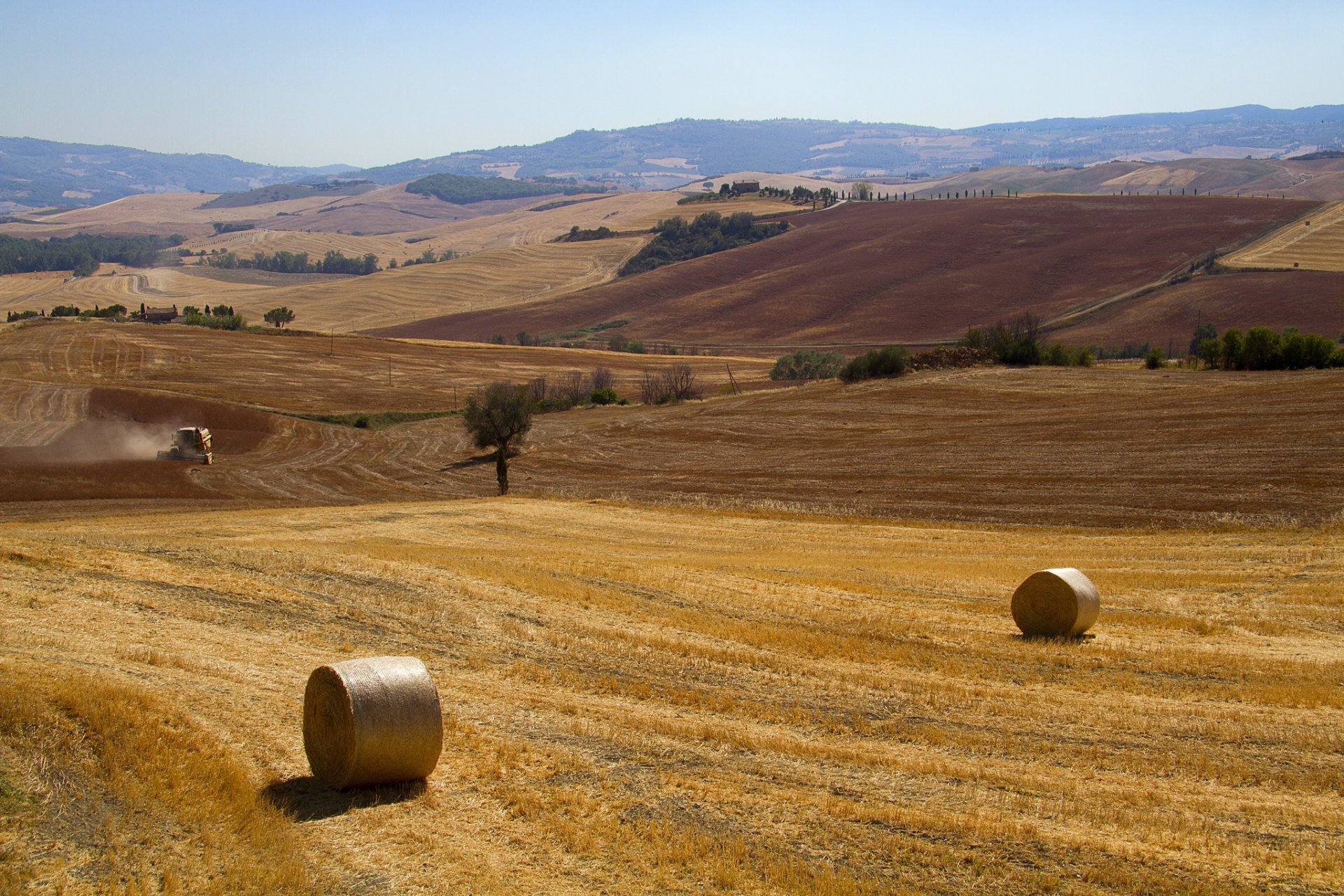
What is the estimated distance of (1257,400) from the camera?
41.7 m

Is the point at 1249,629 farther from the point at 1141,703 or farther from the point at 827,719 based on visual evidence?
the point at 827,719

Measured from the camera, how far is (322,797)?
9070 millimetres

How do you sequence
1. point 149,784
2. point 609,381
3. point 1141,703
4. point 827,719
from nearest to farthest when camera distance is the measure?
point 149,784 → point 827,719 → point 1141,703 → point 609,381

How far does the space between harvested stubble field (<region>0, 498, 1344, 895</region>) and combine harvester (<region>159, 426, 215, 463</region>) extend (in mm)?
28389

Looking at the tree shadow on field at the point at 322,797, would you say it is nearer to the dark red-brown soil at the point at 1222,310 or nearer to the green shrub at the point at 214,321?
the dark red-brown soil at the point at 1222,310

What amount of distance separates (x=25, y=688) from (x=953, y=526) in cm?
2651

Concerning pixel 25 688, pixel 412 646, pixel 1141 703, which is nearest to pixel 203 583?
pixel 412 646

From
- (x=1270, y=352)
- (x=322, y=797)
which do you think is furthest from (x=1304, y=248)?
(x=322, y=797)

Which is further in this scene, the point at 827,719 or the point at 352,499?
the point at 352,499

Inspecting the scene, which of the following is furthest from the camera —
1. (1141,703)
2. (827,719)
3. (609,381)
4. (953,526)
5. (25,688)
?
(609,381)

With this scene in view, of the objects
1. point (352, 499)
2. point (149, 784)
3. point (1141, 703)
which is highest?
point (149, 784)

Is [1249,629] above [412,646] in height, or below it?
below

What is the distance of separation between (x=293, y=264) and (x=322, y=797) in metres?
203

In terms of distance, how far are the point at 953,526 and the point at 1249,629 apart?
46.2ft
